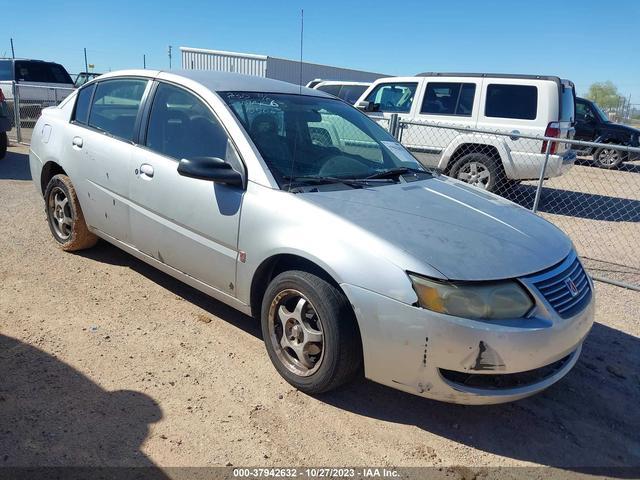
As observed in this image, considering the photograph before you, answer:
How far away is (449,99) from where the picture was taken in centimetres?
865

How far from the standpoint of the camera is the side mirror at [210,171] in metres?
2.98

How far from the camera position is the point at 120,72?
436 centimetres

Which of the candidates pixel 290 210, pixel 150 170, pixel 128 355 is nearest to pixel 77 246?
pixel 150 170

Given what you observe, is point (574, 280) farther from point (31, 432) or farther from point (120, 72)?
point (120, 72)

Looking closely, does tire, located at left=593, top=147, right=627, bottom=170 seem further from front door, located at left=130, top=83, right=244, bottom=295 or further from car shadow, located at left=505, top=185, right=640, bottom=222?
front door, located at left=130, top=83, right=244, bottom=295

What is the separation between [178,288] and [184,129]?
4.43ft

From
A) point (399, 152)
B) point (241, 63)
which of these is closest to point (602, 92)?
point (241, 63)

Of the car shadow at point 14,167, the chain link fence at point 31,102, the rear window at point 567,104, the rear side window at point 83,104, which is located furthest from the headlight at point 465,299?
the chain link fence at point 31,102

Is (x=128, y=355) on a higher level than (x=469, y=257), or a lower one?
lower

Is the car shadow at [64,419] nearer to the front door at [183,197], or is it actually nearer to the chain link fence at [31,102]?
the front door at [183,197]

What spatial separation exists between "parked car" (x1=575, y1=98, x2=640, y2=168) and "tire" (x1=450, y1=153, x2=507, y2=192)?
7981 millimetres

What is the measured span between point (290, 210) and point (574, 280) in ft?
5.44

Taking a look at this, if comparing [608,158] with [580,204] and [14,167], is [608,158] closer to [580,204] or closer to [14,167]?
[580,204]

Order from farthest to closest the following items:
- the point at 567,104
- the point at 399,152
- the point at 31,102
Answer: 1. the point at 31,102
2. the point at 567,104
3. the point at 399,152
